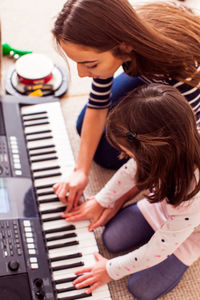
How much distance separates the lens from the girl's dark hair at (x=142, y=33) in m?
1.07

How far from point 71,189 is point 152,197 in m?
0.31

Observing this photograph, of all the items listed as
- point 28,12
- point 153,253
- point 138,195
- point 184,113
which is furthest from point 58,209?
point 28,12

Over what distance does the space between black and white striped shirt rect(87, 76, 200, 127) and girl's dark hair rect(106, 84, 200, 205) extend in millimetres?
284

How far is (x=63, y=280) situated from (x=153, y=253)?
10.9 inches

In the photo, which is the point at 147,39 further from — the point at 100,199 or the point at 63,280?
the point at 63,280

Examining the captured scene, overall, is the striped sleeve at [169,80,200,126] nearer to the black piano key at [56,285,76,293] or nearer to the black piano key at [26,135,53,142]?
the black piano key at [26,135,53,142]

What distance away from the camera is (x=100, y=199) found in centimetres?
151

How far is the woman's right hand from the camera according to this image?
1.41m

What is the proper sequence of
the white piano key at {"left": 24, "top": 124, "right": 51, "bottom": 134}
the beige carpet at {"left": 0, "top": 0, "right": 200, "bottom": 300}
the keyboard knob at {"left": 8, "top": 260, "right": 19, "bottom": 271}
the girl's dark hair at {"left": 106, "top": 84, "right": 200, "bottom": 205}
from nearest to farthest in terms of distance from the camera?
the girl's dark hair at {"left": 106, "top": 84, "right": 200, "bottom": 205} → the keyboard knob at {"left": 8, "top": 260, "right": 19, "bottom": 271} → the white piano key at {"left": 24, "top": 124, "right": 51, "bottom": 134} → the beige carpet at {"left": 0, "top": 0, "right": 200, "bottom": 300}

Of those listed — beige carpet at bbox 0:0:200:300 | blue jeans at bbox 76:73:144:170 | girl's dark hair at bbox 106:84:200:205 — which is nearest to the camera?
girl's dark hair at bbox 106:84:200:205

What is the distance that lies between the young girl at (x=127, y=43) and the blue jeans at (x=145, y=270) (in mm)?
207

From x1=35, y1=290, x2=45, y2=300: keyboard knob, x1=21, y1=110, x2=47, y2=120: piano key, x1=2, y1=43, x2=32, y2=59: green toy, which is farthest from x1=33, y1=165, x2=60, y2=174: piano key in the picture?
x1=2, y1=43, x2=32, y2=59: green toy

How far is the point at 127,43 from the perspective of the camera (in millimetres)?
1135

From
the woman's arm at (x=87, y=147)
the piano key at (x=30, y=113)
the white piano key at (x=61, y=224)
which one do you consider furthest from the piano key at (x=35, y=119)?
the white piano key at (x=61, y=224)
